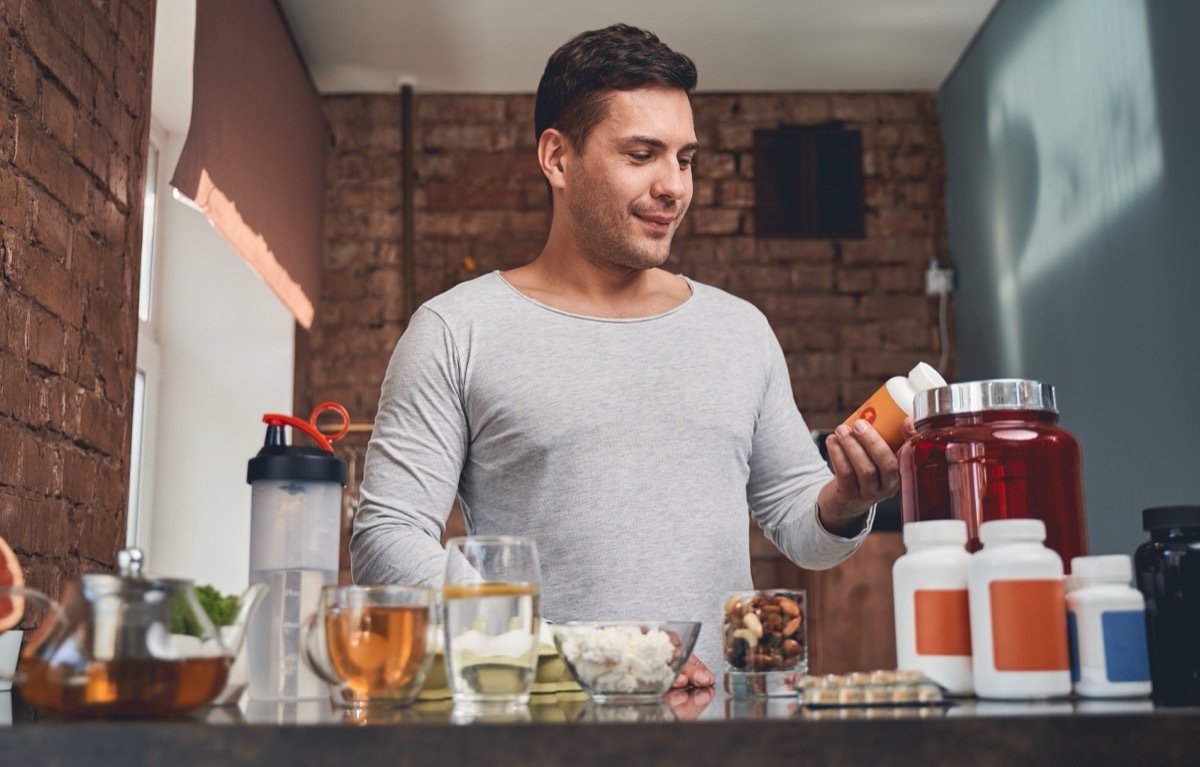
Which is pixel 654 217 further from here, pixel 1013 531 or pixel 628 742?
pixel 628 742

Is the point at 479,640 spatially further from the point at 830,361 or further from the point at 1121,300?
the point at 830,361

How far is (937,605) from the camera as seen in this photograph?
0.78 metres

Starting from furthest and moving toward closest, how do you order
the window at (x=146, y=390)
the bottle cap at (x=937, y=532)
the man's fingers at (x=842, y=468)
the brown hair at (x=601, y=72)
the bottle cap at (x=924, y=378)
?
the window at (x=146, y=390), the brown hair at (x=601, y=72), the man's fingers at (x=842, y=468), the bottle cap at (x=924, y=378), the bottle cap at (x=937, y=532)

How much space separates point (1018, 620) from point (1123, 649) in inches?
2.8

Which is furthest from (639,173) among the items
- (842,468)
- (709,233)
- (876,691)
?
(709,233)

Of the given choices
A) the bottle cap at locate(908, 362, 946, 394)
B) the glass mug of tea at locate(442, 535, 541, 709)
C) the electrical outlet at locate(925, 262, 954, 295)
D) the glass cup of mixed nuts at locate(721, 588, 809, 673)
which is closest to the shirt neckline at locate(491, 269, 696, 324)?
the bottle cap at locate(908, 362, 946, 394)

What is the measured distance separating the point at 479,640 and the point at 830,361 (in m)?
3.47

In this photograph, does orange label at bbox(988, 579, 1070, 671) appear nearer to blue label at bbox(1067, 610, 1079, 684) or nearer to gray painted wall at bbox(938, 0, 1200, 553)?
blue label at bbox(1067, 610, 1079, 684)

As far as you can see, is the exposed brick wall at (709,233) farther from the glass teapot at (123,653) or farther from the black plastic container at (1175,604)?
the glass teapot at (123,653)

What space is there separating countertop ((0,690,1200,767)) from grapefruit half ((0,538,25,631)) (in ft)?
1.75

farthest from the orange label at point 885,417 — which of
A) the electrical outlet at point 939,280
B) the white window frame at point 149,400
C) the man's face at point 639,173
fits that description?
the electrical outlet at point 939,280

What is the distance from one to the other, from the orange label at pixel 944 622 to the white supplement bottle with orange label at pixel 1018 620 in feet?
0.08

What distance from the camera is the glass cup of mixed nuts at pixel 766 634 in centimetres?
92

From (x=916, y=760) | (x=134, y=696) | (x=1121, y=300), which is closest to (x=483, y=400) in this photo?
(x=134, y=696)
